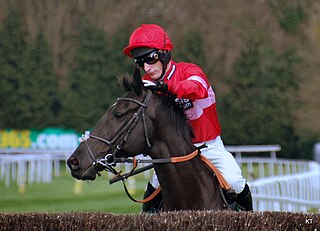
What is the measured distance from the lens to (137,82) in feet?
16.8

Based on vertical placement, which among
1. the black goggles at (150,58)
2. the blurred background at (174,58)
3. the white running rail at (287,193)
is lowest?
the white running rail at (287,193)

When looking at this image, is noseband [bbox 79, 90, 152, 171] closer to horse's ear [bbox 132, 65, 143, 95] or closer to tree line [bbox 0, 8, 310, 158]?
horse's ear [bbox 132, 65, 143, 95]

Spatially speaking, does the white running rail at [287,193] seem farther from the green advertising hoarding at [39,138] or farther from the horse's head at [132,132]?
the green advertising hoarding at [39,138]

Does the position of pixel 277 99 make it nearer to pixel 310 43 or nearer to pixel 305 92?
pixel 305 92

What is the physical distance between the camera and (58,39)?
14258 millimetres

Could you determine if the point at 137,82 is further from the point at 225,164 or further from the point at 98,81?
the point at 98,81

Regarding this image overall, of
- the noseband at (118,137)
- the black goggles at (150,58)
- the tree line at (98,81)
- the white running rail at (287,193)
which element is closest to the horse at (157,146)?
the noseband at (118,137)

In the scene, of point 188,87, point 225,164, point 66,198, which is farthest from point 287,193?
point 188,87

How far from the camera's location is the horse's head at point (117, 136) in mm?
4895

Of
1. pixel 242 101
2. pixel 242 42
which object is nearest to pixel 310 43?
pixel 242 42

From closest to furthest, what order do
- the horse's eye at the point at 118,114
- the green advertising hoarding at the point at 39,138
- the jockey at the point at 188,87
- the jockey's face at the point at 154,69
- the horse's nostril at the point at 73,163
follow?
the horse's nostril at the point at 73,163
the horse's eye at the point at 118,114
the jockey at the point at 188,87
the jockey's face at the point at 154,69
the green advertising hoarding at the point at 39,138

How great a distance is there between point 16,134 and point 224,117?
366cm

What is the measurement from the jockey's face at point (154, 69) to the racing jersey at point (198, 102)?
45mm

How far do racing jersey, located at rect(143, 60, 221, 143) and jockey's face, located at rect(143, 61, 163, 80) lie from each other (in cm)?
4
